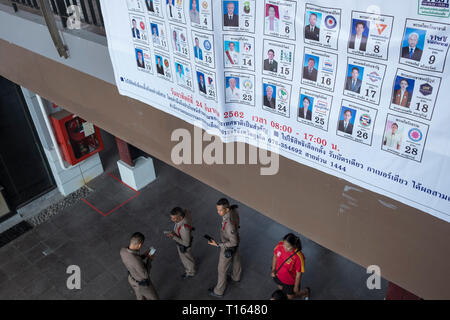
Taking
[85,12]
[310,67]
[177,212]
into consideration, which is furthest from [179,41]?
[177,212]

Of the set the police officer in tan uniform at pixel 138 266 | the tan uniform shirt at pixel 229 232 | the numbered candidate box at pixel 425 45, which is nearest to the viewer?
the numbered candidate box at pixel 425 45

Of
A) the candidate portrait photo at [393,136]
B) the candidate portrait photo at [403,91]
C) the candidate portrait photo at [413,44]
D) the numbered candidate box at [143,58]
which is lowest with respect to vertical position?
the candidate portrait photo at [393,136]

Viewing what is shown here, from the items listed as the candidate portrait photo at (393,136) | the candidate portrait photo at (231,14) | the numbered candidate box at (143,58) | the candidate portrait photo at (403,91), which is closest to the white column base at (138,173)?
the numbered candidate box at (143,58)

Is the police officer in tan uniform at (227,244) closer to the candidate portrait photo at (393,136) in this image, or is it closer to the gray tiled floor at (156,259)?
the gray tiled floor at (156,259)

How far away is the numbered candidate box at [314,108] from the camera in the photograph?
8.08 feet

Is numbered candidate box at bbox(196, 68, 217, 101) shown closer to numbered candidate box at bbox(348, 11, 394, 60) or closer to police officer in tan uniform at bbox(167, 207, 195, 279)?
numbered candidate box at bbox(348, 11, 394, 60)

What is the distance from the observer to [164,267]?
7.21m

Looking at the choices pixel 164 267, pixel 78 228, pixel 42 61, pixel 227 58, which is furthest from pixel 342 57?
pixel 78 228

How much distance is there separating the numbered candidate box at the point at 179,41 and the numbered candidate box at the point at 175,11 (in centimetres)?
6

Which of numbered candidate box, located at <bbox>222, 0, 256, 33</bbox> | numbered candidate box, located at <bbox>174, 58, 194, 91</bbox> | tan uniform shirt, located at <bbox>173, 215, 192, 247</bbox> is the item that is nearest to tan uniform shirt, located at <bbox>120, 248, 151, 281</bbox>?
tan uniform shirt, located at <bbox>173, 215, 192, 247</bbox>

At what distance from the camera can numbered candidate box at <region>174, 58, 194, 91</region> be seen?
10.1ft

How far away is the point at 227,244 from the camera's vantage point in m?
6.03

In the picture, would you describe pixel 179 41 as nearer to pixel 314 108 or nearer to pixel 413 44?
pixel 314 108

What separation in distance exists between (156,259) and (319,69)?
5902 mm
